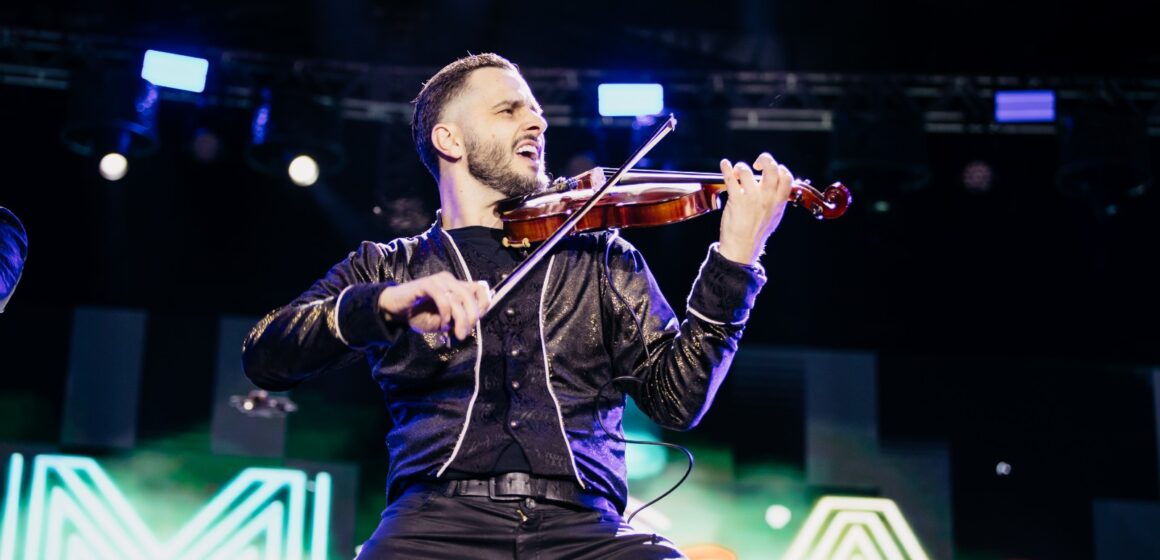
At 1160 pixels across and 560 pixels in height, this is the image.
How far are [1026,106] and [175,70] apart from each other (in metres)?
4.90

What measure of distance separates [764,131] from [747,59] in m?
0.45

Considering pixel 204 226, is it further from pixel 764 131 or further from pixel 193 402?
pixel 764 131

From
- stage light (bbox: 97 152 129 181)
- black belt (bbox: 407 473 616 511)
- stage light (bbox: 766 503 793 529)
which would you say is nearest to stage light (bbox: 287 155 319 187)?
stage light (bbox: 97 152 129 181)

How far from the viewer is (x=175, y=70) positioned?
679cm

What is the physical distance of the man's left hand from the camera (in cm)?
264

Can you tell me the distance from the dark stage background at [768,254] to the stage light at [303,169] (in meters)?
0.31

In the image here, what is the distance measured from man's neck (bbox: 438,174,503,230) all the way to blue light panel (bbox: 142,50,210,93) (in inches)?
164

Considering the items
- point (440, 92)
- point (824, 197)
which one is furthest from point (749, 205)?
point (440, 92)

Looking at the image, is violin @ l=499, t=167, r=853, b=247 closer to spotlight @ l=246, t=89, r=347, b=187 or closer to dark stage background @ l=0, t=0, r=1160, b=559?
dark stage background @ l=0, t=0, r=1160, b=559

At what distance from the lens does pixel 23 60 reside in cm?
684

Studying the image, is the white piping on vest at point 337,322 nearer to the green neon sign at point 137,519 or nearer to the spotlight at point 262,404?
the spotlight at point 262,404

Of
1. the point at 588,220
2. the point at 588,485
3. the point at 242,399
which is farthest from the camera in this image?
the point at 242,399

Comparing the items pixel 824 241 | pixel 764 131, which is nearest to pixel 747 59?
pixel 764 131

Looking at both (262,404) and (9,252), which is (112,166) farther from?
(9,252)
